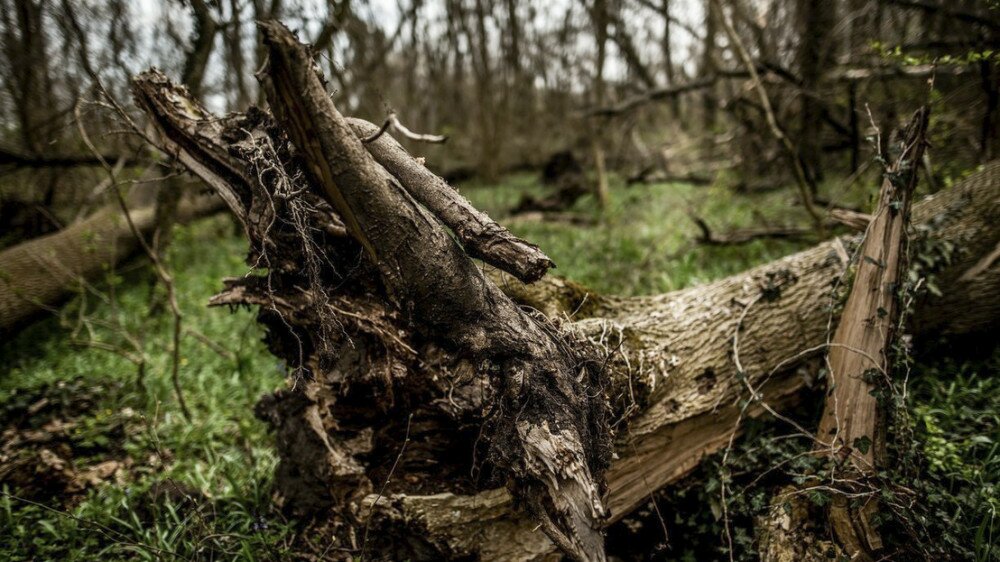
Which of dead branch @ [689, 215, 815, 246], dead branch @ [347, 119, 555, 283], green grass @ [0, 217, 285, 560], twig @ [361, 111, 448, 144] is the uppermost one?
twig @ [361, 111, 448, 144]

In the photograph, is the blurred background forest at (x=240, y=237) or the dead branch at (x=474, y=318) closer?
the dead branch at (x=474, y=318)

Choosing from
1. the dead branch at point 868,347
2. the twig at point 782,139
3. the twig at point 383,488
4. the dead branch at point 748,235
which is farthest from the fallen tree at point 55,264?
the twig at point 782,139

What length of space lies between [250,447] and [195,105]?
247cm

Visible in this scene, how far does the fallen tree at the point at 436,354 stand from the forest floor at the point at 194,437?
0.36 metres

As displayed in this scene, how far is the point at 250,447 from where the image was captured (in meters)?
3.47

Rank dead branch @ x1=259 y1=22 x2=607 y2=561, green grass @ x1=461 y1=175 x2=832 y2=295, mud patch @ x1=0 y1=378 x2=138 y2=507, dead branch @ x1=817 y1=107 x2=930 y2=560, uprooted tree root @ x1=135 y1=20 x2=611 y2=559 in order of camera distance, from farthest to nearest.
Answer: green grass @ x1=461 y1=175 x2=832 y2=295 < mud patch @ x1=0 y1=378 x2=138 y2=507 < dead branch @ x1=817 y1=107 x2=930 y2=560 < uprooted tree root @ x1=135 y1=20 x2=611 y2=559 < dead branch @ x1=259 y1=22 x2=607 y2=561

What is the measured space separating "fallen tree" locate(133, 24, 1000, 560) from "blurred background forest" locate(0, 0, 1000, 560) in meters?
0.30

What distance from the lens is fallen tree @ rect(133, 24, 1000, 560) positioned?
71.1 inches

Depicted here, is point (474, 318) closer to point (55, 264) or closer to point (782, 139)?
point (782, 139)

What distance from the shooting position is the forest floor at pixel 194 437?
2508 millimetres

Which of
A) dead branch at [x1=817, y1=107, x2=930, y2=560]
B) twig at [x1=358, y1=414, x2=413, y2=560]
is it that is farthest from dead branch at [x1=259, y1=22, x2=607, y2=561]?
dead branch at [x1=817, y1=107, x2=930, y2=560]

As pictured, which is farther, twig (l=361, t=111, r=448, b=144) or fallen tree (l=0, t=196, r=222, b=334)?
fallen tree (l=0, t=196, r=222, b=334)

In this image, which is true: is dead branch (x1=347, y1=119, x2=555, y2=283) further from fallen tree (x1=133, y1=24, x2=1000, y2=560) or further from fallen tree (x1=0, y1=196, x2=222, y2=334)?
fallen tree (x1=0, y1=196, x2=222, y2=334)

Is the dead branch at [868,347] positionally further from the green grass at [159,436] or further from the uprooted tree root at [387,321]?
the green grass at [159,436]
